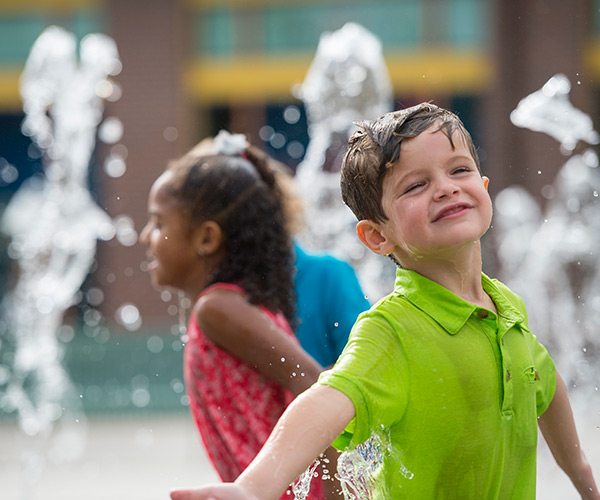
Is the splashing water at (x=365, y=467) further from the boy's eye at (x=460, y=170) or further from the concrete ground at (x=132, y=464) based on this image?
the concrete ground at (x=132, y=464)

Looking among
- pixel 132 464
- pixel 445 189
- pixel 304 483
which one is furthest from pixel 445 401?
pixel 132 464

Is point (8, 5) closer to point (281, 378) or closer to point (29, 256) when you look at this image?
point (29, 256)

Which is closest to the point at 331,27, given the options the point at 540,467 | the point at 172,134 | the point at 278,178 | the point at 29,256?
the point at 172,134

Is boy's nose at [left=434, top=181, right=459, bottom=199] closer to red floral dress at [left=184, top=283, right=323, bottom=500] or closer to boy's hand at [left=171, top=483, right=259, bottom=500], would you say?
boy's hand at [left=171, top=483, right=259, bottom=500]

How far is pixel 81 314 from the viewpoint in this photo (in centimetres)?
1537

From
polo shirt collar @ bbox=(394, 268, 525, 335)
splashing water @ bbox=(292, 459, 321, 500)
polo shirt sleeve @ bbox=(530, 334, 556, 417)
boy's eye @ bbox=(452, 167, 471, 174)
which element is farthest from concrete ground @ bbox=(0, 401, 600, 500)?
boy's eye @ bbox=(452, 167, 471, 174)

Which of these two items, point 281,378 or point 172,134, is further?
point 172,134

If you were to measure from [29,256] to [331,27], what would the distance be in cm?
558

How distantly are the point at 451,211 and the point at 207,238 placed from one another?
1.05 m

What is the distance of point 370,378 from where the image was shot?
1.78 m

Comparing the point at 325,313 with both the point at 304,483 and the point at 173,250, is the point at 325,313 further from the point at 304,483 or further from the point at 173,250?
the point at 304,483

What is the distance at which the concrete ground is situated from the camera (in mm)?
6414

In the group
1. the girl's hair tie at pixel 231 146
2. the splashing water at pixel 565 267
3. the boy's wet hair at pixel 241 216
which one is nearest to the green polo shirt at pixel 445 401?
the boy's wet hair at pixel 241 216

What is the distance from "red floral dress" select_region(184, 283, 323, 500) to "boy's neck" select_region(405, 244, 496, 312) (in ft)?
2.17
